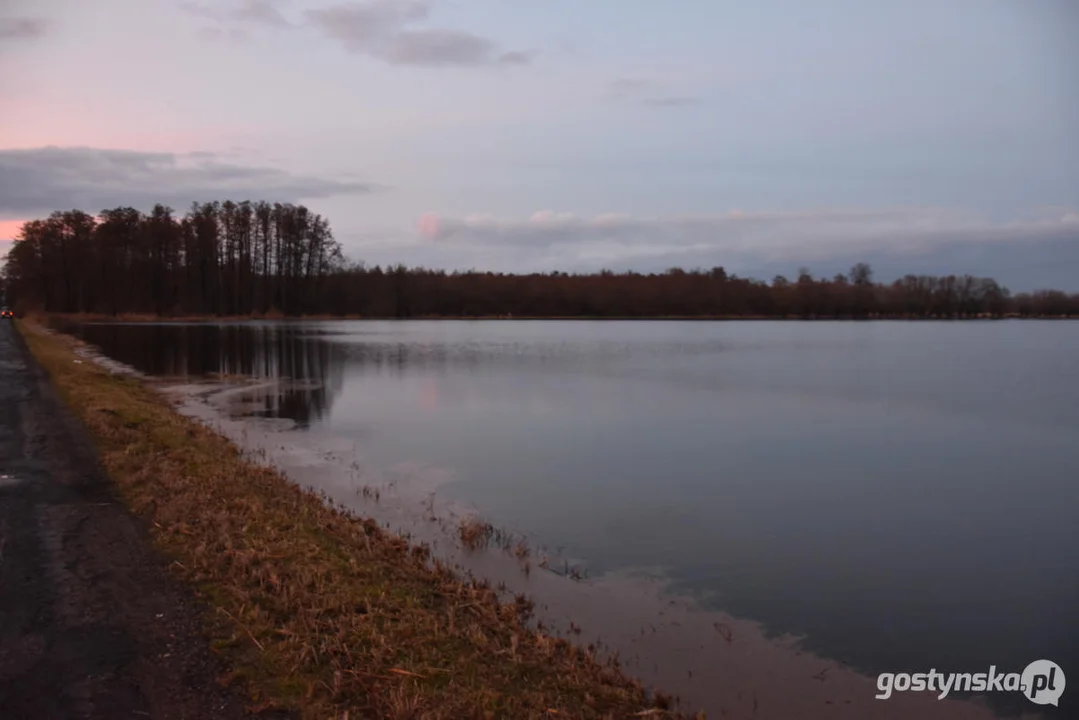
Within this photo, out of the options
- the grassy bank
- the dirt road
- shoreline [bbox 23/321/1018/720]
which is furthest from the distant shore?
shoreline [bbox 23/321/1018/720]

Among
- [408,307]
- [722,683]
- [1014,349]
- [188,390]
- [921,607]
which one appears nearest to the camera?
[722,683]

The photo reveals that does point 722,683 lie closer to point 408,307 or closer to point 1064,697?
point 1064,697

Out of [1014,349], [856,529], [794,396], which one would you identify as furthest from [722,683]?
[1014,349]

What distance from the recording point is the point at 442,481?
12.3 meters

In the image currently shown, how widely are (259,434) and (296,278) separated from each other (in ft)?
268

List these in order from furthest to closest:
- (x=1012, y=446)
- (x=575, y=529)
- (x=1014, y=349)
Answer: (x=1014, y=349) < (x=1012, y=446) < (x=575, y=529)

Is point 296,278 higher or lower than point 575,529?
higher

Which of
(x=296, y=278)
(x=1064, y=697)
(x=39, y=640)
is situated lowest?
(x=1064, y=697)

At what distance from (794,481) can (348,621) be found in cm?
889

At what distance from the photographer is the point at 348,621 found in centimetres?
572

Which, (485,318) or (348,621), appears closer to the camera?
(348,621)

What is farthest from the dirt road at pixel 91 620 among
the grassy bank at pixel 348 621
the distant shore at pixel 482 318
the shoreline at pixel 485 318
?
the distant shore at pixel 482 318

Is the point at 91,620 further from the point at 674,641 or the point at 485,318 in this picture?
the point at 485,318

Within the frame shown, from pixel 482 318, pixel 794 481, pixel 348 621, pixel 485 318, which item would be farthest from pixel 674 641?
pixel 485 318
